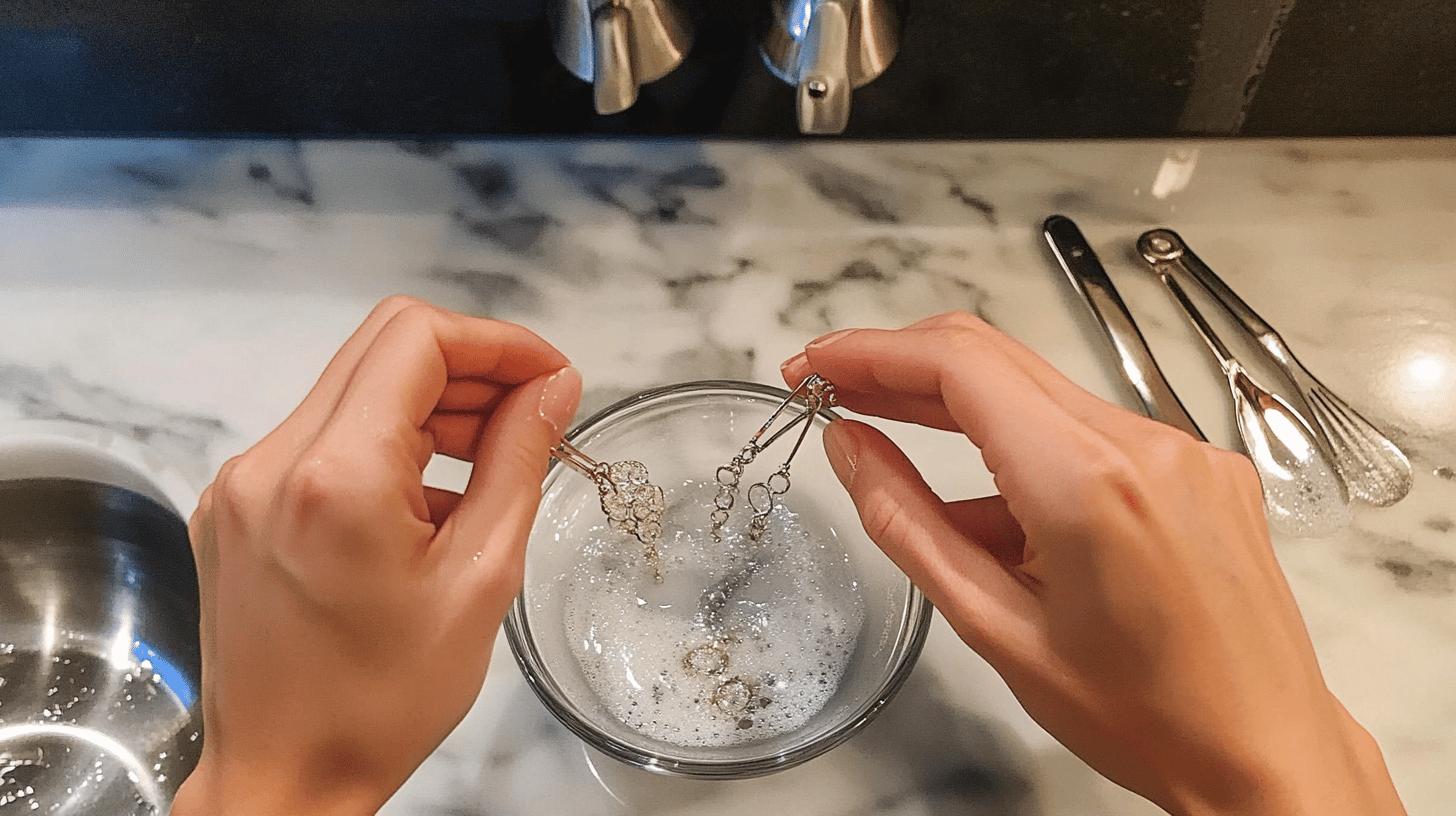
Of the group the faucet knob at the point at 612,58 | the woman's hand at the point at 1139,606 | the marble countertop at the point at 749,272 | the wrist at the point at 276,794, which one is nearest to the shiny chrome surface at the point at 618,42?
the faucet knob at the point at 612,58

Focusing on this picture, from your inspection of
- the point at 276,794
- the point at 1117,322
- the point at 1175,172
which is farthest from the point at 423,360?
the point at 1175,172

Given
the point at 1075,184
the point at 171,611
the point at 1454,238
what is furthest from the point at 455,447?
the point at 1454,238

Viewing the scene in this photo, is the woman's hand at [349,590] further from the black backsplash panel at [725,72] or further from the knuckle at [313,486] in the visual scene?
the black backsplash panel at [725,72]

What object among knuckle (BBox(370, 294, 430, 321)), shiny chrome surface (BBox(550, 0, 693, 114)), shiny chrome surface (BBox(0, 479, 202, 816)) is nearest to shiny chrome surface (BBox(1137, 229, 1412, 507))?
shiny chrome surface (BBox(550, 0, 693, 114))

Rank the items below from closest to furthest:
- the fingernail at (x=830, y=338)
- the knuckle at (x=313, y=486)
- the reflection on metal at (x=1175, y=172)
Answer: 1. the knuckle at (x=313, y=486)
2. the fingernail at (x=830, y=338)
3. the reflection on metal at (x=1175, y=172)

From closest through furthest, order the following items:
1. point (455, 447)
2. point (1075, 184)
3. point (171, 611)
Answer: point (455, 447)
point (171, 611)
point (1075, 184)

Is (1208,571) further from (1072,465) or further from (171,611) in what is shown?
(171,611)
